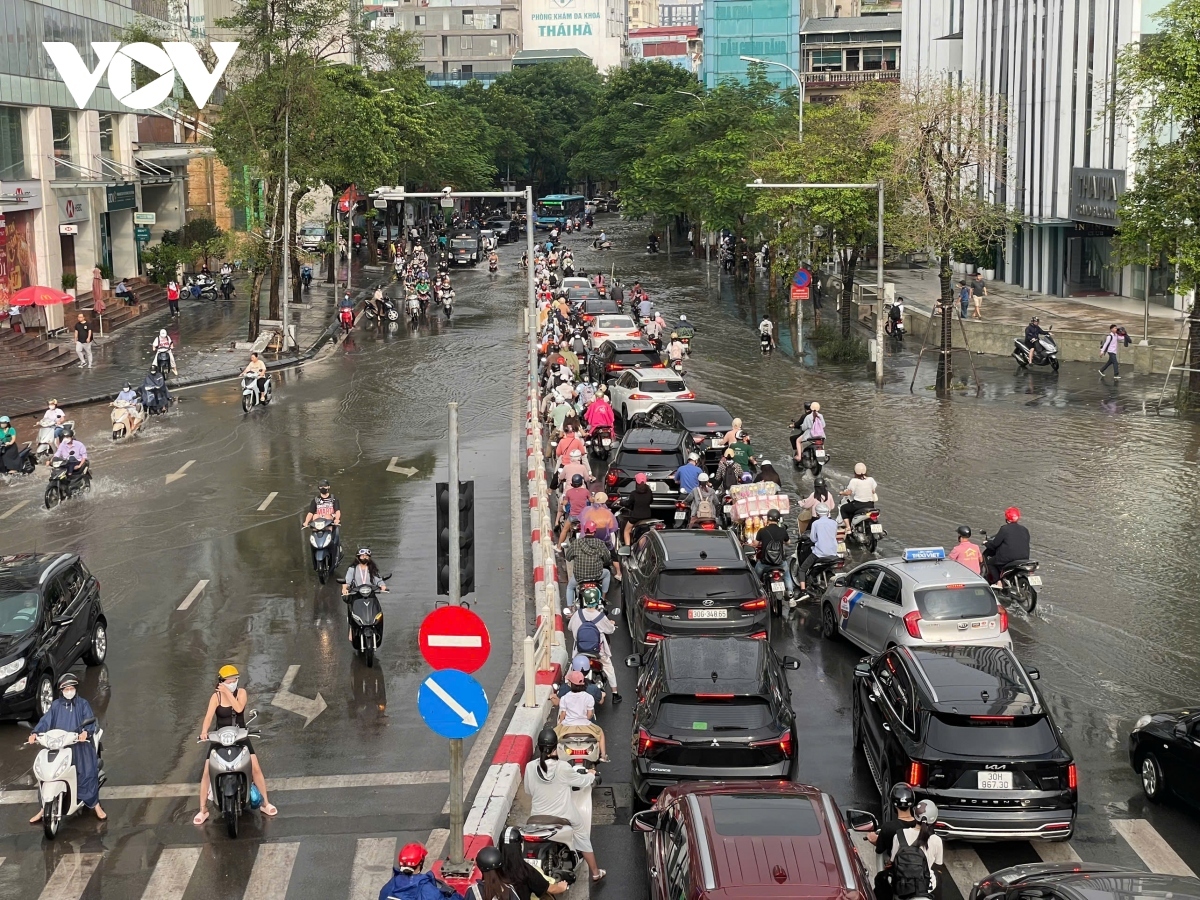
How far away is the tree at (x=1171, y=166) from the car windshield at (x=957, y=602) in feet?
66.4

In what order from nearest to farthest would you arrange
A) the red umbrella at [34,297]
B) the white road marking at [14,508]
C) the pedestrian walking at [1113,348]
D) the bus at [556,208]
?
the white road marking at [14,508] < the pedestrian walking at [1113,348] < the red umbrella at [34,297] < the bus at [556,208]

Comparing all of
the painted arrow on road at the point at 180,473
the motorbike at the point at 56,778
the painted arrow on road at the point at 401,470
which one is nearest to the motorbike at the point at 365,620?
the motorbike at the point at 56,778

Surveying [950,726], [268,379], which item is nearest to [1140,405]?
[268,379]

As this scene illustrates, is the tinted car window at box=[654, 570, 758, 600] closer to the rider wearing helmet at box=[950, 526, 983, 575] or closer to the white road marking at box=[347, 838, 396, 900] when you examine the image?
the rider wearing helmet at box=[950, 526, 983, 575]

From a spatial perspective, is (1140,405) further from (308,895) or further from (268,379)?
(308,895)

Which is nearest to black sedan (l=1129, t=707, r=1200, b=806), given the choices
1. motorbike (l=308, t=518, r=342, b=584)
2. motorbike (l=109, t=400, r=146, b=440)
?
motorbike (l=308, t=518, r=342, b=584)

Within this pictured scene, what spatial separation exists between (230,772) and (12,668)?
3833 millimetres

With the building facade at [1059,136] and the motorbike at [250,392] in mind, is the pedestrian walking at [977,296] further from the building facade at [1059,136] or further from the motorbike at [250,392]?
the motorbike at [250,392]

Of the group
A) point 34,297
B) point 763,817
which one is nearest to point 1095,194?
point 34,297

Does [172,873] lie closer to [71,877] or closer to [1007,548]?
[71,877]

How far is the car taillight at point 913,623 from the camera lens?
55.4 feet

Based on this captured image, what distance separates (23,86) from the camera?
51.2 m

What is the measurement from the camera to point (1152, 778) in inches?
552

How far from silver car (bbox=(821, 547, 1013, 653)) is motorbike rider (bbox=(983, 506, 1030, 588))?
8.78ft
